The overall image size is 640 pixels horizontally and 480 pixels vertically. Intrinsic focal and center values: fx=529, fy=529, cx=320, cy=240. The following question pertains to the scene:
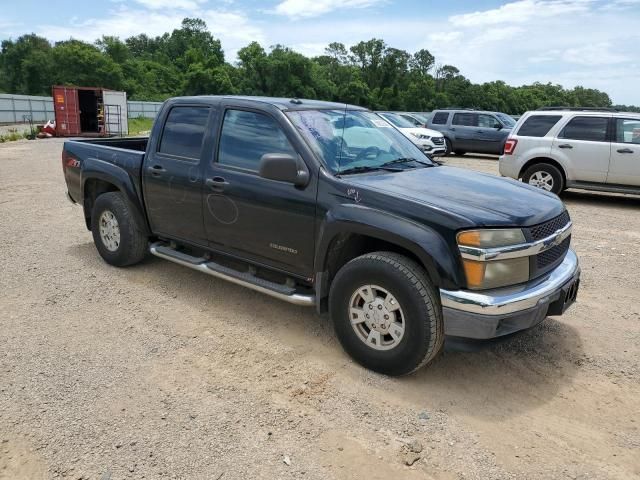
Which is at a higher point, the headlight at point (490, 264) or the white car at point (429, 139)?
the white car at point (429, 139)

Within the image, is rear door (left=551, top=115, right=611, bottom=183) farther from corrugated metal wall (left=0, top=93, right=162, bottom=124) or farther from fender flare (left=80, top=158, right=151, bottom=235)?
corrugated metal wall (left=0, top=93, right=162, bottom=124)

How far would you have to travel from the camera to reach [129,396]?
10.6ft

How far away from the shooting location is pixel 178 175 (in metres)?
4.57

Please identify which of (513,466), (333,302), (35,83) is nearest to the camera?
(513,466)

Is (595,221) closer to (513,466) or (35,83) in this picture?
(513,466)

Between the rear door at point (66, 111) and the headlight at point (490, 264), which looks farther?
the rear door at point (66, 111)

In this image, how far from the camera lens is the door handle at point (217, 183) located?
4211mm

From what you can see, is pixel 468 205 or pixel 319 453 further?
pixel 468 205

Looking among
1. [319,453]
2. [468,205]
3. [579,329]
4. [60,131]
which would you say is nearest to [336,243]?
[468,205]

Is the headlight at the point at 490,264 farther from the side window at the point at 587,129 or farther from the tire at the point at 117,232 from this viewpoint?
the side window at the point at 587,129

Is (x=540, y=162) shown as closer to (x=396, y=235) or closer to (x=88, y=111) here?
(x=396, y=235)

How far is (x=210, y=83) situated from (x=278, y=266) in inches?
2849

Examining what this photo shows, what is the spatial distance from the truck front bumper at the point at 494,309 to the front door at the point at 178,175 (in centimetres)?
233

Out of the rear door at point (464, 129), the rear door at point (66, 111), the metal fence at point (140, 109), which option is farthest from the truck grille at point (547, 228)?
the metal fence at point (140, 109)
